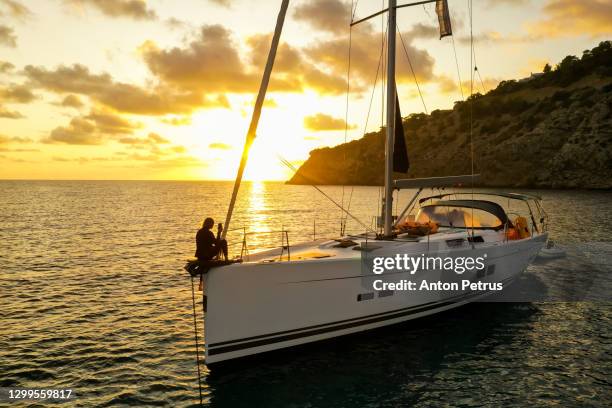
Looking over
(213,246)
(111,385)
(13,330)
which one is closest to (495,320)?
(213,246)

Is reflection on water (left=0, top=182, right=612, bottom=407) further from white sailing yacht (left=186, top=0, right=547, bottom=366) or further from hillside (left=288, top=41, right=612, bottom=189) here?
hillside (left=288, top=41, right=612, bottom=189)

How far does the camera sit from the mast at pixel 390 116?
12.6 metres

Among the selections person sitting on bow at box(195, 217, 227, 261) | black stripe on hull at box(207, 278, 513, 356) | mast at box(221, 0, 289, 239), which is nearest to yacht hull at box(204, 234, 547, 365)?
black stripe on hull at box(207, 278, 513, 356)

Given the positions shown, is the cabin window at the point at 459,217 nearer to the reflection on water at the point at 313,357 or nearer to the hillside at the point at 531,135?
the reflection on water at the point at 313,357

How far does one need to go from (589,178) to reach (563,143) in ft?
31.5

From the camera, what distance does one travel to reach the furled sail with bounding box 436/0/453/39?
13.6m

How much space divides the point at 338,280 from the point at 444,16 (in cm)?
941

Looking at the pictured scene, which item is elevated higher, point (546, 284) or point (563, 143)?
point (563, 143)

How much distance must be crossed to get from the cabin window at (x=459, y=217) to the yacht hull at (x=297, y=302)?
412 centimetres

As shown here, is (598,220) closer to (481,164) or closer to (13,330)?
(13,330)

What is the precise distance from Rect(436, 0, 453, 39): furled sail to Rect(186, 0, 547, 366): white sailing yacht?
0.10 ft

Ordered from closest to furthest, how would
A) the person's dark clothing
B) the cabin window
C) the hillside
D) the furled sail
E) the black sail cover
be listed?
the person's dark clothing, the black sail cover, the furled sail, the cabin window, the hillside

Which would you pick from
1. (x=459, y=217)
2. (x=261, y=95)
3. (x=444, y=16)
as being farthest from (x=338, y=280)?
(x=444, y=16)

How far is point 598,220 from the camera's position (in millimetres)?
39812
